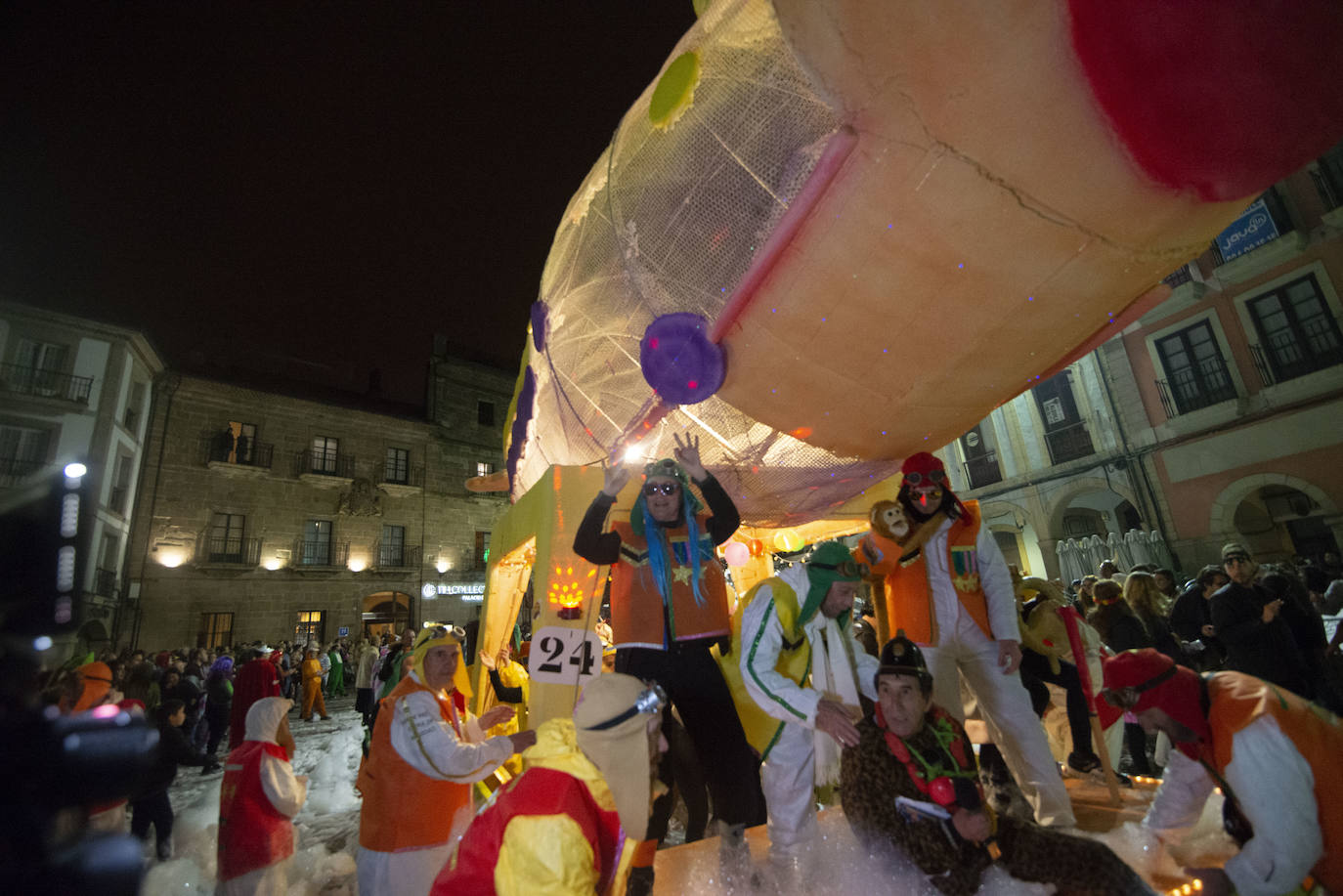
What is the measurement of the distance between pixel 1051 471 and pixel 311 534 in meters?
24.9

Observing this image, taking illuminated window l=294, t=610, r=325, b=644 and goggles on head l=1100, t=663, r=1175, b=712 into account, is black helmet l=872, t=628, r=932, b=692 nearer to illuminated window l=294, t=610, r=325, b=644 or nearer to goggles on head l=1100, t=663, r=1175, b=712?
goggles on head l=1100, t=663, r=1175, b=712

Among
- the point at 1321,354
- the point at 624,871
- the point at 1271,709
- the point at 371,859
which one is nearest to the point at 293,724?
the point at 371,859

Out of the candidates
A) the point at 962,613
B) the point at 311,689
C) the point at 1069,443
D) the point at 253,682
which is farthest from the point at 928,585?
the point at 1069,443

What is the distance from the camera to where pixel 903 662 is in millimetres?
2375

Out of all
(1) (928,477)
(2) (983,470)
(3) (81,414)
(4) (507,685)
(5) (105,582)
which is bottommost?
(4) (507,685)

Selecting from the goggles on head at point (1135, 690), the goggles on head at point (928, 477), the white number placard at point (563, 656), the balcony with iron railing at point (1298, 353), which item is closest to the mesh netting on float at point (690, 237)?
the goggles on head at point (928, 477)

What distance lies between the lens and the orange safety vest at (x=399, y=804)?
2768 mm

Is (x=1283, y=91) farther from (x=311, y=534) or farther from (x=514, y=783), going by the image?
(x=311, y=534)

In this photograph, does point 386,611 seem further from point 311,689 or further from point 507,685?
point 507,685

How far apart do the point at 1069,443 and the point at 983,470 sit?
2.71m

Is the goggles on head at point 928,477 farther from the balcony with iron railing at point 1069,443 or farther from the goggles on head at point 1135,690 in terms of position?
the balcony with iron railing at point 1069,443

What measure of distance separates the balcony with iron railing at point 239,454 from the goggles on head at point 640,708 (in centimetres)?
2381

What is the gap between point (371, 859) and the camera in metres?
2.78

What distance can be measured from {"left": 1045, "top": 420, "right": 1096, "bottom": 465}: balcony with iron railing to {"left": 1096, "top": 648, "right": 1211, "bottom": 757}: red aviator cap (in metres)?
16.7
